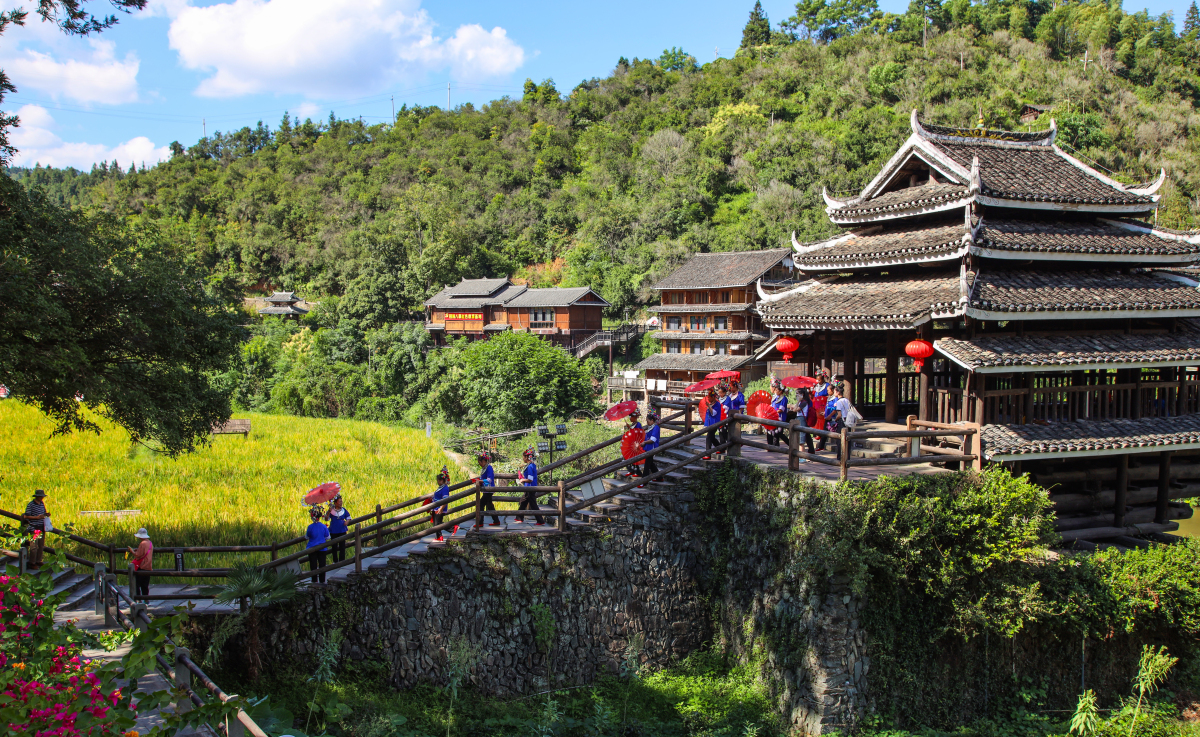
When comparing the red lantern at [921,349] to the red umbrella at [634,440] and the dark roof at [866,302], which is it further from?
the red umbrella at [634,440]

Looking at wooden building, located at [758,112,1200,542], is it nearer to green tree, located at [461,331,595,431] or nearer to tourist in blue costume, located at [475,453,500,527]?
tourist in blue costume, located at [475,453,500,527]

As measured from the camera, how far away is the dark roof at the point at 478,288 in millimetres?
57175

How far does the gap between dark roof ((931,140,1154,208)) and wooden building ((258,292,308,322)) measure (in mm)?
65080

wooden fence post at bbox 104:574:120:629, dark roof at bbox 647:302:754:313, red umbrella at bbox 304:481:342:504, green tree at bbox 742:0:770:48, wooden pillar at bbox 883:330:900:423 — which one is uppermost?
green tree at bbox 742:0:770:48

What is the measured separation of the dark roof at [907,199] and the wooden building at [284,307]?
63.5 meters

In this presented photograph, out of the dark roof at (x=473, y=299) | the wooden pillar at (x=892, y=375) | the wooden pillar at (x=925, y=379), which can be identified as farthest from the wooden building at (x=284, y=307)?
the wooden pillar at (x=925, y=379)

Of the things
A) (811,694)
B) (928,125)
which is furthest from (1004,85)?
(811,694)

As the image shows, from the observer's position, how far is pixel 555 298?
5300cm

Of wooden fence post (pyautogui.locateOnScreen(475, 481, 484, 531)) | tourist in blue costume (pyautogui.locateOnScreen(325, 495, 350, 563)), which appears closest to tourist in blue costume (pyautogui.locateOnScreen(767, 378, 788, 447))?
wooden fence post (pyautogui.locateOnScreen(475, 481, 484, 531))

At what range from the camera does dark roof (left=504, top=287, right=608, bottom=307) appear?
51875 millimetres

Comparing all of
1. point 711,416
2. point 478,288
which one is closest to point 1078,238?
point 711,416

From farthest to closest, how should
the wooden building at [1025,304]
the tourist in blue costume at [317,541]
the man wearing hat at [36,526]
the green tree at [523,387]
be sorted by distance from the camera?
the green tree at [523,387] → the wooden building at [1025,304] → the man wearing hat at [36,526] → the tourist in blue costume at [317,541]

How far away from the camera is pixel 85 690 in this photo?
198 inches

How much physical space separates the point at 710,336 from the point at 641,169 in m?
31.1
